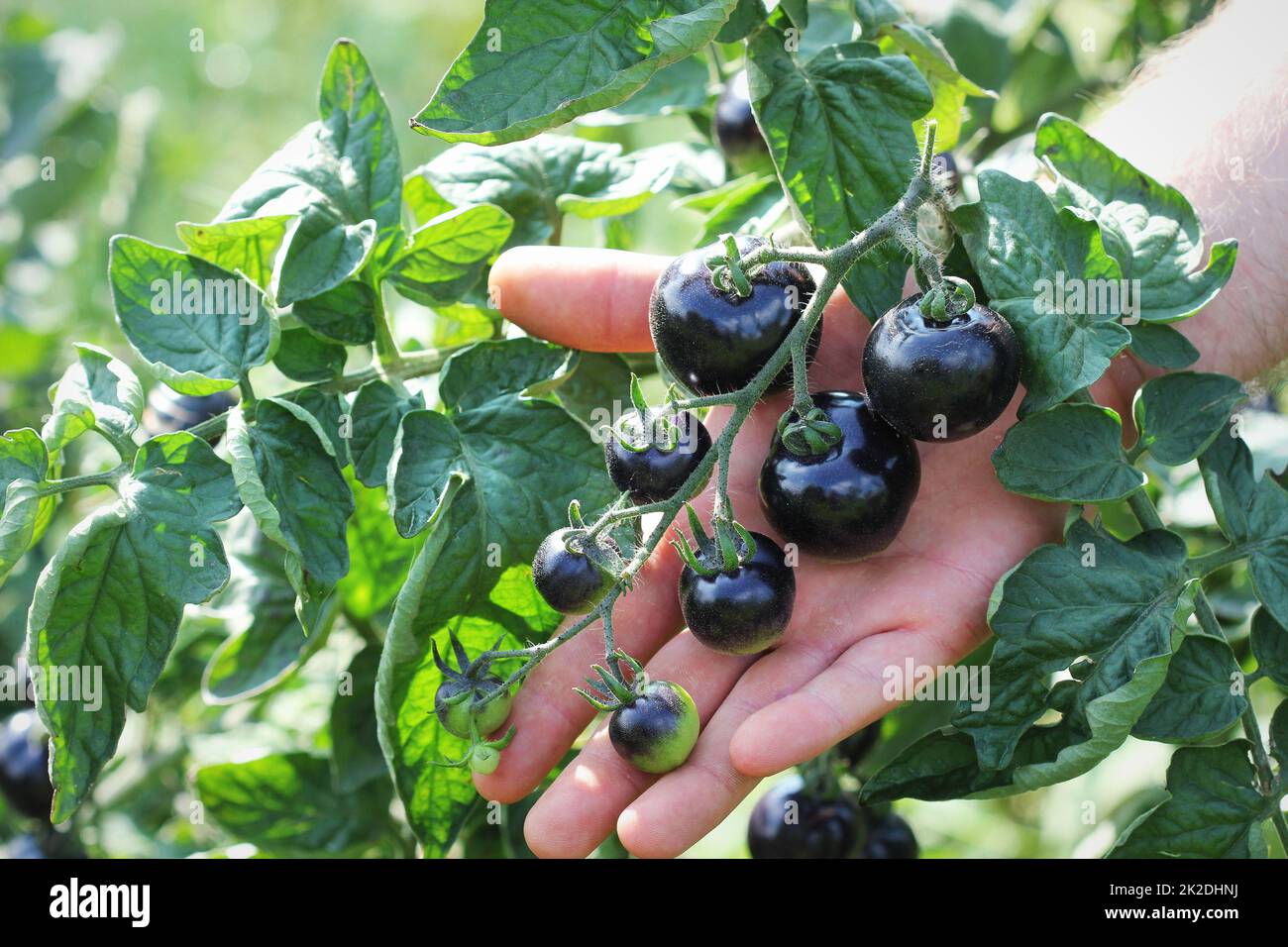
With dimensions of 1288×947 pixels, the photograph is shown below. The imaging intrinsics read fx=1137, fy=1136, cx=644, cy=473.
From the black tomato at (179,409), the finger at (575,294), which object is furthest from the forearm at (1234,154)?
the black tomato at (179,409)

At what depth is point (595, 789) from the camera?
4.82 feet

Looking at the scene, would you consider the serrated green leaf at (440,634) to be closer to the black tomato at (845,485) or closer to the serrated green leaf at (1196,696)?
the black tomato at (845,485)

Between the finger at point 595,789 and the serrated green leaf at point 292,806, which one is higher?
the finger at point 595,789

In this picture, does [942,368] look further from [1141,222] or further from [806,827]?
[806,827]

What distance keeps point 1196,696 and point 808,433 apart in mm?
571

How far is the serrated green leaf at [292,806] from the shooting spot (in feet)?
5.95

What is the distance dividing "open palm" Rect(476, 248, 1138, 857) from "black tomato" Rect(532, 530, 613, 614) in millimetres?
245

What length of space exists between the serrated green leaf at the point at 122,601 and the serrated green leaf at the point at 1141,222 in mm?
1132

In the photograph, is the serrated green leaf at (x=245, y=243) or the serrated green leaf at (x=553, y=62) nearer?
the serrated green leaf at (x=553, y=62)

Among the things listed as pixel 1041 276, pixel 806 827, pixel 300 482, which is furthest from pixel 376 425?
pixel 806 827

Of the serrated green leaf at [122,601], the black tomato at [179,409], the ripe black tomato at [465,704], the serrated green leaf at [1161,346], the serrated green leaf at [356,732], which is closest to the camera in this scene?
the serrated green leaf at [122,601]

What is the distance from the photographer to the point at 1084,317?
1.38 metres
